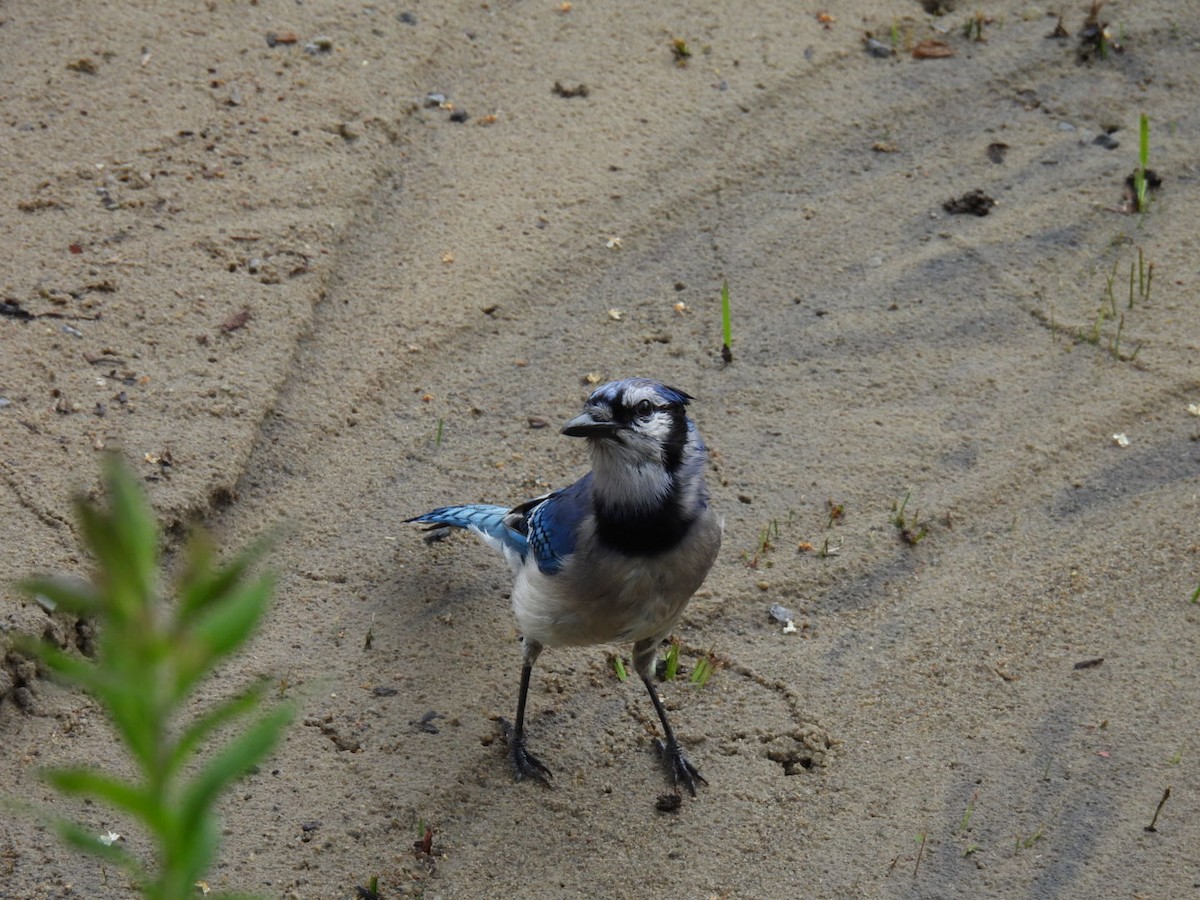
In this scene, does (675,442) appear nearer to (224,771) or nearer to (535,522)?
(535,522)

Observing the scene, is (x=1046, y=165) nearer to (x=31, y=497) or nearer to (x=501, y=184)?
(x=501, y=184)

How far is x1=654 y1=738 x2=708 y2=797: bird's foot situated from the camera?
3688 mm

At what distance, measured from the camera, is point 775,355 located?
4977mm

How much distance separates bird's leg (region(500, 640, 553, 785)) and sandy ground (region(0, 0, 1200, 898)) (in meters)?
0.05

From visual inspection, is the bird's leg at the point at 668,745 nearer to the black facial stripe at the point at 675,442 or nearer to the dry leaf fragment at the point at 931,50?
the black facial stripe at the point at 675,442

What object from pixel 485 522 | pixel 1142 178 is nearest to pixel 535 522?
pixel 485 522

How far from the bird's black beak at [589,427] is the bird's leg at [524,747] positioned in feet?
2.20

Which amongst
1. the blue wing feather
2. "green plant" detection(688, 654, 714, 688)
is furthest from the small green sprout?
the blue wing feather

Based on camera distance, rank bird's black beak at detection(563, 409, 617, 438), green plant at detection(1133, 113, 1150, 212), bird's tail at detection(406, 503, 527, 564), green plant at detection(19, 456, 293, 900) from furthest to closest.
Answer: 1. green plant at detection(1133, 113, 1150, 212)
2. bird's tail at detection(406, 503, 527, 564)
3. bird's black beak at detection(563, 409, 617, 438)
4. green plant at detection(19, 456, 293, 900)

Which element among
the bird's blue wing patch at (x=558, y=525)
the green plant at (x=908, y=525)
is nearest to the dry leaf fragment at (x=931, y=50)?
the green plant at (x=908, y=525)

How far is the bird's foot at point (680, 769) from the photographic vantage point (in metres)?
3.69

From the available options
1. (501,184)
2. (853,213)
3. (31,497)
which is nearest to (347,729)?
(31,497)

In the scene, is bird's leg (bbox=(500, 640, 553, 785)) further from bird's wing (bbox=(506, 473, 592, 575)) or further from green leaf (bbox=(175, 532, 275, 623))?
green leaf (bbox=(175, 532, 275, 623))

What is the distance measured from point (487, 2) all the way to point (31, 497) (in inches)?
134
